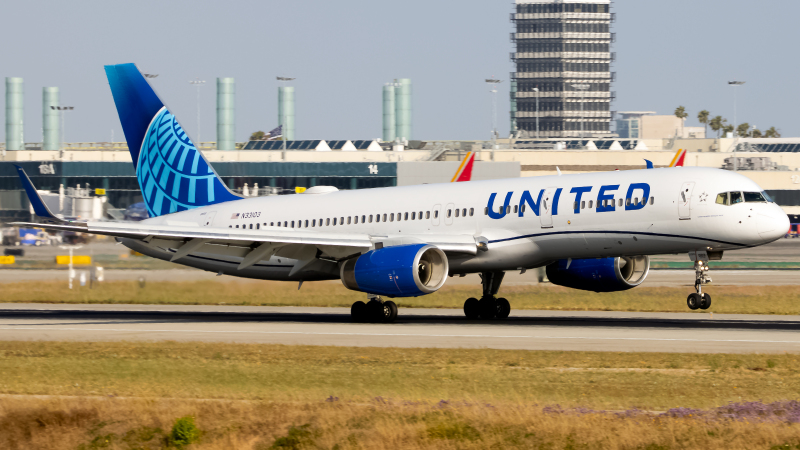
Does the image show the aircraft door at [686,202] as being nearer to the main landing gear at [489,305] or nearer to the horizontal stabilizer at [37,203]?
the main landing gear at [489,305]

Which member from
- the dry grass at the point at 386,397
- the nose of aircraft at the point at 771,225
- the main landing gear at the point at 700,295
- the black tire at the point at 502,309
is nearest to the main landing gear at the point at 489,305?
the black tire at the point at 502,309

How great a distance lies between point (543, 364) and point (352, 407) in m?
6.86

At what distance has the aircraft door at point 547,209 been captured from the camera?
1222 inches

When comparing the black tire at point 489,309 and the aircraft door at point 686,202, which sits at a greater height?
the aircraft door at point 686,202

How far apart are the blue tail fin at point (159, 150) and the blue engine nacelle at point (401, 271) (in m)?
10.6

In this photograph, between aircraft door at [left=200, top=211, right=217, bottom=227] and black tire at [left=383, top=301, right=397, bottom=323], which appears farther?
aircraft door at [left=200, top=211, right=217, bottom=227]

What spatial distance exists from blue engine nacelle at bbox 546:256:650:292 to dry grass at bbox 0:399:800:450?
19.4 m

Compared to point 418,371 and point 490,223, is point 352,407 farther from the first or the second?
point 490,223

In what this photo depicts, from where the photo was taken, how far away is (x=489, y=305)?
3469 cm

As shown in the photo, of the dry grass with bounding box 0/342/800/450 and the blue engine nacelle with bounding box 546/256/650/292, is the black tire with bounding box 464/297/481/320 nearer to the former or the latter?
the blue engine nacelle with bounding box 546/256/650/292

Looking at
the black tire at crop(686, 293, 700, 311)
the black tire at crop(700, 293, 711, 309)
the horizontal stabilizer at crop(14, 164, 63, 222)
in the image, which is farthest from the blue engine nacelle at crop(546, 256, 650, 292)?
the horizontal stabilizer at crop(14, 164, 63, 222)

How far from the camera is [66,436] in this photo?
15.1m

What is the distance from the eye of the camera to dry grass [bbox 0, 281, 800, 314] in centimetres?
4050

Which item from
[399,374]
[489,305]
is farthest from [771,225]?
[399,374]
